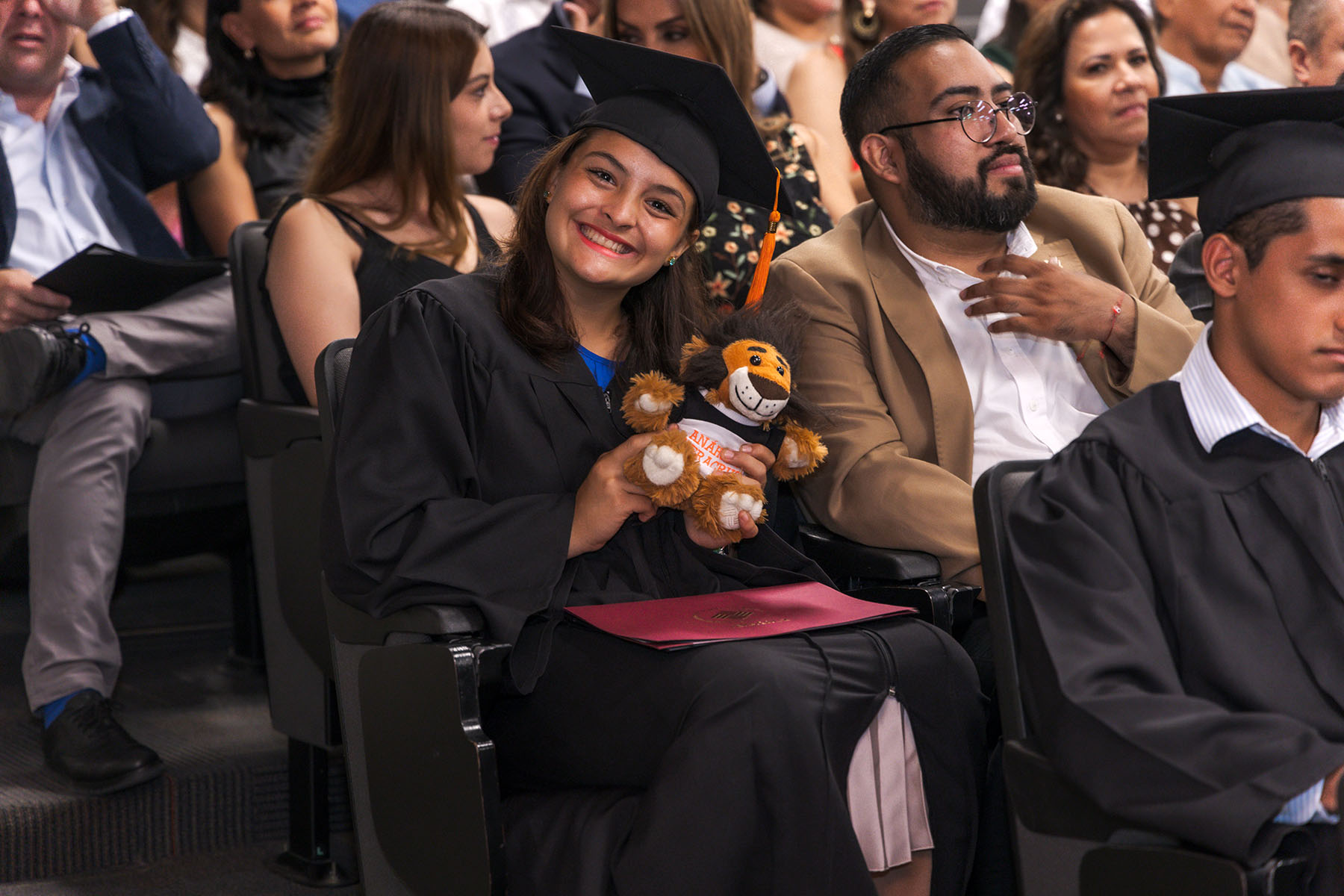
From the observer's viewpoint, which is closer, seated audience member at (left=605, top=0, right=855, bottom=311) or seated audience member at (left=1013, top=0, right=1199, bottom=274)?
seated audience member at (left=605, top=0, right=855, bottom=311)

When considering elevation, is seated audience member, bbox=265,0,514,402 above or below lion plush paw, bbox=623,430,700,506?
above

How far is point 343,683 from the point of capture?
2.08 metres

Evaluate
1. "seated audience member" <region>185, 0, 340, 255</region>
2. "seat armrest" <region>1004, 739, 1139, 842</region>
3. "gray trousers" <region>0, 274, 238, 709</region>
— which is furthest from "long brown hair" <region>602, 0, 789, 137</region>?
"seat armrest" <region>1004, 739, 1139, 842</region>

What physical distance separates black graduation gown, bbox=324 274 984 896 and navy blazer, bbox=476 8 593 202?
164 centimetres

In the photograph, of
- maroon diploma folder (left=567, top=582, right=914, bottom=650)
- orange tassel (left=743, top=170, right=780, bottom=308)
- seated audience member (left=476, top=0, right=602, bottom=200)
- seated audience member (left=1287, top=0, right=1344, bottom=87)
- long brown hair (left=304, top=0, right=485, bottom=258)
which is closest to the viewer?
maroon diploma folder (left=567, top=582, right=914, bottom=650)

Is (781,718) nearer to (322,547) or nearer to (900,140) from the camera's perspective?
(322,547)

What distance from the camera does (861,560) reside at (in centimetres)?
232

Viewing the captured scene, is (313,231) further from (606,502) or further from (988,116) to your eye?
(988,116)

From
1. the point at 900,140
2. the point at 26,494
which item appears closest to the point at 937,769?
the point at 900,140

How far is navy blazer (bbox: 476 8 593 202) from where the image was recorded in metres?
3.86

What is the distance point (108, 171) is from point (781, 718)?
242 centimetres

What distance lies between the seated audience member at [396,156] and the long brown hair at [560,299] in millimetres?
641

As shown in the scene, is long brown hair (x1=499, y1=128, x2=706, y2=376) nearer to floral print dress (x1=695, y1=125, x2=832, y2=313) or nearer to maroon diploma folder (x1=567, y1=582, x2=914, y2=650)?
maroon diploma folder (x1=567, y1=582, x2=914, y2=650)

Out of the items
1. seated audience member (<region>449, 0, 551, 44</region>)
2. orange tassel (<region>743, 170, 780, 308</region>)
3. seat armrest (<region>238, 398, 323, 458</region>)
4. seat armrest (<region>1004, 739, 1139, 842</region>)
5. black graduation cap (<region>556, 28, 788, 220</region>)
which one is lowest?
seat armrest (<region>1004, 739, 1139, 842</region>)
